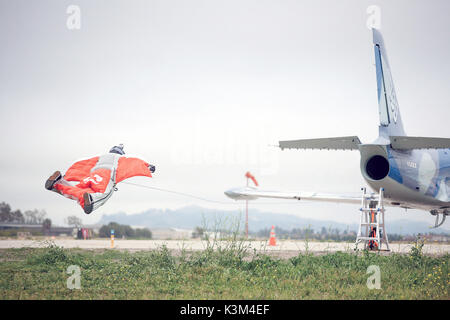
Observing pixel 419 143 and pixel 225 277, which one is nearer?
pixel 225 277

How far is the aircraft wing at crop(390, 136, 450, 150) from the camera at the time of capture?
40.8 feet

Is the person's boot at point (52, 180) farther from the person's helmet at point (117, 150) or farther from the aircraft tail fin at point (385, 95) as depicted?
the aircraft tail fin at point (385, 95)

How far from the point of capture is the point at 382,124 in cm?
1532

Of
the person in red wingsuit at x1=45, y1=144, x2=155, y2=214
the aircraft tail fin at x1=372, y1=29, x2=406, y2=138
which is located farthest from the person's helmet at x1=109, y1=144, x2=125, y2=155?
the aircraft tail fin at x1=372, y1=29, x2=406, y2=138

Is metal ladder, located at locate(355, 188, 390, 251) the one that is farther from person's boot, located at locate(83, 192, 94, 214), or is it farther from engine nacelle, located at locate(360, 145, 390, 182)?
person's boot, located at locate(83, 192, 94, 214)

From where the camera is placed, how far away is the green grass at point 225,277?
7.91m

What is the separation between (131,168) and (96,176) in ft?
2.52

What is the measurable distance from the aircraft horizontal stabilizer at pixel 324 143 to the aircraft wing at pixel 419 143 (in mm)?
1205

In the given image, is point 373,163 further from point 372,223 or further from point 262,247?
point 262,247

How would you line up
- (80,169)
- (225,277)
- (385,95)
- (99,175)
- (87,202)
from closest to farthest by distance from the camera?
(87,202)
(225,277)
(99,175)
(80,169)
(385,95)

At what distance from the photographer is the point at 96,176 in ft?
30.2

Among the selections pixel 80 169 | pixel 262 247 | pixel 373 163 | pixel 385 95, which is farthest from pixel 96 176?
pixel 262 247

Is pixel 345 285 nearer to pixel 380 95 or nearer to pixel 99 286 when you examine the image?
pixel 99 286

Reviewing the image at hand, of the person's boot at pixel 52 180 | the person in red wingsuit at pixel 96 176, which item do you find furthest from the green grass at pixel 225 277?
the person's boot at pixel 52 180
